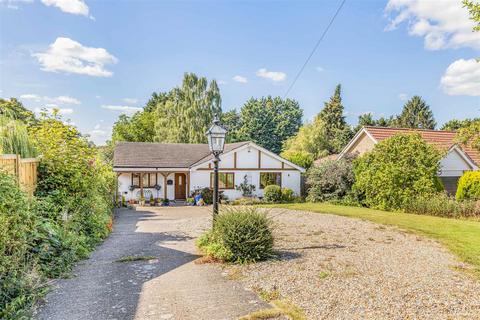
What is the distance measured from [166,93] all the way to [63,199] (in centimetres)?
5654

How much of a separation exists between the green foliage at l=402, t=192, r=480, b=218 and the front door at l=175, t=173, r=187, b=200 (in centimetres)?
1536

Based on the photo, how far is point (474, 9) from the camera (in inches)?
298

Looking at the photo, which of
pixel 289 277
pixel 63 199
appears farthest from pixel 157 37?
pixel 289 277

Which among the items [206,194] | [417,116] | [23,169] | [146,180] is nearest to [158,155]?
[146,180]

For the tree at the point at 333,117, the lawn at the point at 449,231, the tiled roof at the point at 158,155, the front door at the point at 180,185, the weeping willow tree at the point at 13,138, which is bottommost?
the lawn at the point at 449,231

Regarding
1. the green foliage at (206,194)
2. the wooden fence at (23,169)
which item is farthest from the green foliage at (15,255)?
the green foliage at (206,194)

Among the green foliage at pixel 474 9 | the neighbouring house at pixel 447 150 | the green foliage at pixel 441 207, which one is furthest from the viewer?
the neighbouring house at pixel 447 150

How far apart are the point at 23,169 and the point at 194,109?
107 ft

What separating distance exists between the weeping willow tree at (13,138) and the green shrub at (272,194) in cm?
1689

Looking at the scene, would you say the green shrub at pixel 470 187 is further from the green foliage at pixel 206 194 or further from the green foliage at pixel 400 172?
the green foliage at pixel 206 194

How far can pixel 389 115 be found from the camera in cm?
4872

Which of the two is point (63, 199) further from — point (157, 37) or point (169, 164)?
point (169, 164)

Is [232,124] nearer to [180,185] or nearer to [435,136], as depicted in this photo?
[180,185]

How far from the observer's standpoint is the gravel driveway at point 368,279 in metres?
4.64
